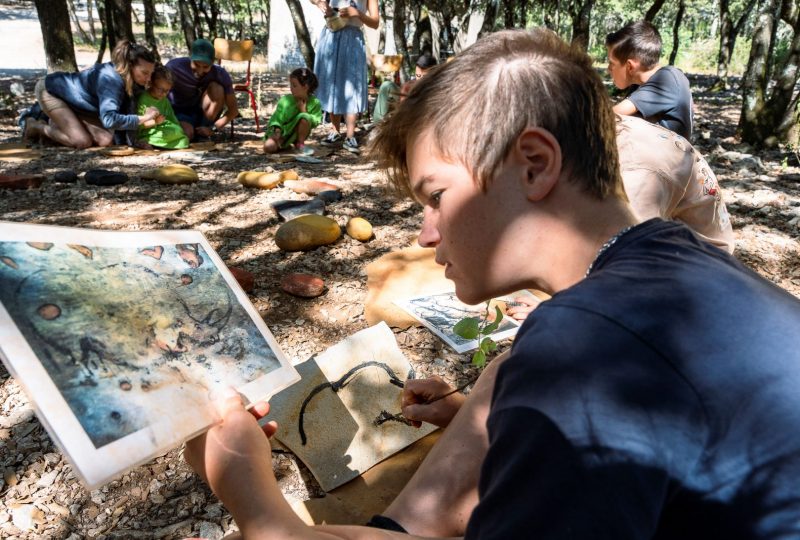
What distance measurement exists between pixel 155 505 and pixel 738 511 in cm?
157

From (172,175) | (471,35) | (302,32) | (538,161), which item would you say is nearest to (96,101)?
(172,175)

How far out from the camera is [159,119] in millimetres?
5797

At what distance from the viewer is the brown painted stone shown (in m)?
4.23

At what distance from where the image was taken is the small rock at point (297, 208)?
3834 millimetres

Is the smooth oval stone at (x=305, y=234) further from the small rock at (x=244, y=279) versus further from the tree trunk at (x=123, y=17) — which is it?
the tree trunk at (x=123, y=17)

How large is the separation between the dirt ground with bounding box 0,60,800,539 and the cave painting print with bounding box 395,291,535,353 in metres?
0.07

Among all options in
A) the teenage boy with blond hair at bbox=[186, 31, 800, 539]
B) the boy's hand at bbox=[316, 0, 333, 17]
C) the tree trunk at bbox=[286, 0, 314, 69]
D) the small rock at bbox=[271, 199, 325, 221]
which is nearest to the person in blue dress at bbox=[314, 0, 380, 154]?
the boy's hand at bbox=[316, 0, 333, 17]

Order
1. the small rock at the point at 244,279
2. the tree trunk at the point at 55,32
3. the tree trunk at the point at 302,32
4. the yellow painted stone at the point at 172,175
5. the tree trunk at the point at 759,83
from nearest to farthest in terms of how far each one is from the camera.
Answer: the small rock at the point at 244,279 < the yellow painted stone at the point at 172,175 < the tree trunk at the point at 759,83 < the tree trunk at the point at 55,32 < the tree trunk at the point at 302,32

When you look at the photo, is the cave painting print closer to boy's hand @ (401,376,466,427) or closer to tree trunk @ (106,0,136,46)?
boy's hand @ (401,376,466,427)

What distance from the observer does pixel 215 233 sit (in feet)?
11.8

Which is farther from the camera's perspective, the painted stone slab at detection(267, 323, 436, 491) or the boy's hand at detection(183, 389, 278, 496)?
the painted stone slab at detection(267, 323, 436, 491)

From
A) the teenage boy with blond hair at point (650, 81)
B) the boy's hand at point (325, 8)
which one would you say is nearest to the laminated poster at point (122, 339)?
the teenage boy with blond hair at point (650, 81)

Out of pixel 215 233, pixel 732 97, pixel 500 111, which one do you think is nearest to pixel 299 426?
pixel 500 111

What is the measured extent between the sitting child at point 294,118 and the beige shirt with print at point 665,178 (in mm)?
4296
